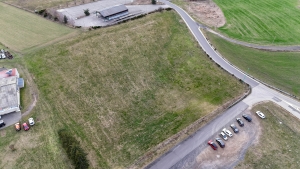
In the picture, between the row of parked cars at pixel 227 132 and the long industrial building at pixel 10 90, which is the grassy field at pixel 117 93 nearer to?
the long industrial building at pixel 10 90

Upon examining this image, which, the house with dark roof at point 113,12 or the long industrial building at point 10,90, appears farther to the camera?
the house with dark roof at point 113,12

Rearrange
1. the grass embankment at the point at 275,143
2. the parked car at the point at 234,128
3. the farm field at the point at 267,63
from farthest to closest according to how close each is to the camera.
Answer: the farm field at the point at 267,63 < the parked car at the point at 234,128 < the grass embankment at the point at 275,143

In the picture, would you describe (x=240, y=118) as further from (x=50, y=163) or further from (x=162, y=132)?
(x=50, y=163)

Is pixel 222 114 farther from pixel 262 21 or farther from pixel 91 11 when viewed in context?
pixel 91 11

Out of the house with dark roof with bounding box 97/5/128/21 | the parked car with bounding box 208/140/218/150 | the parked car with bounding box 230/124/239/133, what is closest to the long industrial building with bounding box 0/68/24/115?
the house with dark roof with bounding box 97/5/128/21

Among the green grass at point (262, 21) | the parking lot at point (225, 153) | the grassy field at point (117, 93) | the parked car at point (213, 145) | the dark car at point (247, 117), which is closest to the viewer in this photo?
the parking lot at point (225, 153)

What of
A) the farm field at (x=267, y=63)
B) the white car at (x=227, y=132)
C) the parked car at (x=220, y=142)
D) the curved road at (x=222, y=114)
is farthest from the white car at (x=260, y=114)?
the farm field at (x=267, y=63)

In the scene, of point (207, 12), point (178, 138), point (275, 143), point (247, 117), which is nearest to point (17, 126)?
point (178, 138)
